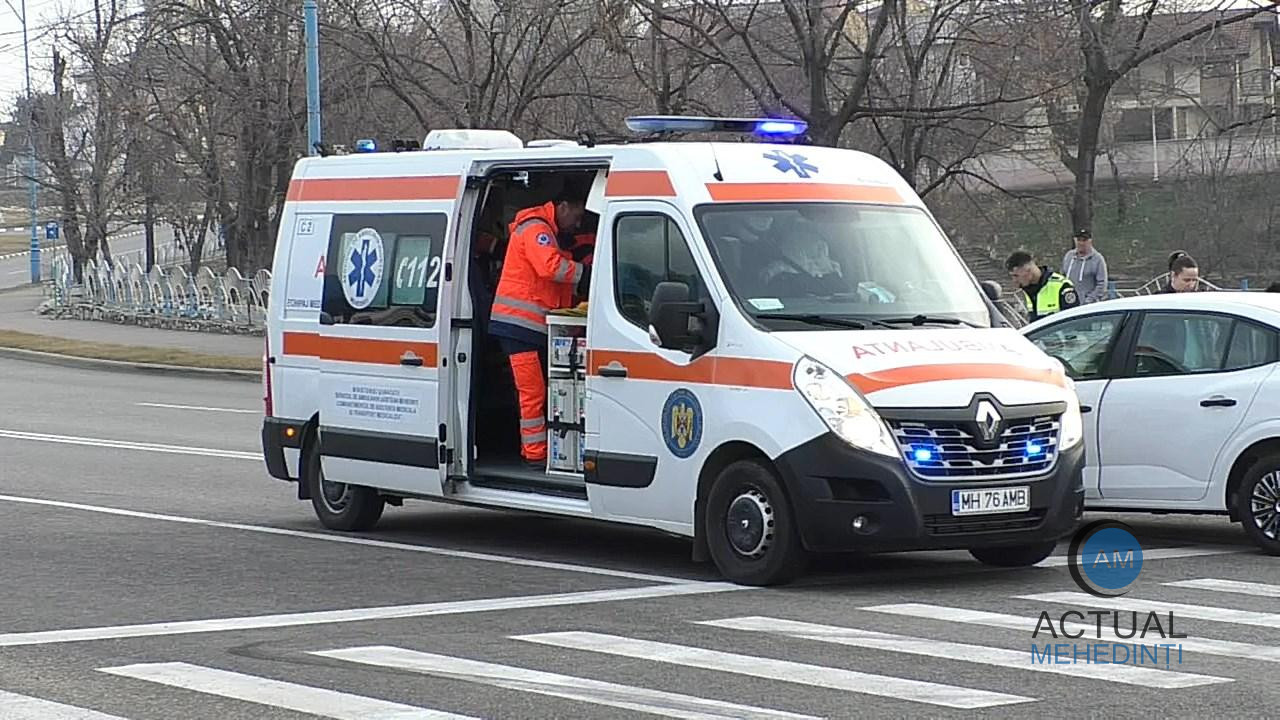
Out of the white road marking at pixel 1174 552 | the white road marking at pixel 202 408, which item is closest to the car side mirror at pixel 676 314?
the white road marking at pixel 1174 552

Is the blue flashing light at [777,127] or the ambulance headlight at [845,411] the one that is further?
the blue flashing light at [777,127]

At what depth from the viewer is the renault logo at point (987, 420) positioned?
9.73 metres

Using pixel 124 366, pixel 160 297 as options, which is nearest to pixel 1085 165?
pixel 124 366

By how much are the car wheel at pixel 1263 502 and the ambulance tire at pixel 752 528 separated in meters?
2.74

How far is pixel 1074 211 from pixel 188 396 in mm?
15668

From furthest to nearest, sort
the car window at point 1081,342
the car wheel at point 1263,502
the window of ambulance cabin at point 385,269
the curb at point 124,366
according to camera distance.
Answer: the curb at point 124,366
the window of ambulance cabin at point 385,269
the car window at point 1081,342
the car wheel at point 1263,502

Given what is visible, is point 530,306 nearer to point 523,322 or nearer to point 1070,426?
point 523,322

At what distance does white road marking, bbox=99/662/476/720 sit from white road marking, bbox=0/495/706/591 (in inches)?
122

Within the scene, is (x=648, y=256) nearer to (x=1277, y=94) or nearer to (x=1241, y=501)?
(x=1241, y=501)

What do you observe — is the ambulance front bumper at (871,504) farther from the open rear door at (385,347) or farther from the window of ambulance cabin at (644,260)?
the open rear door at (385,347)

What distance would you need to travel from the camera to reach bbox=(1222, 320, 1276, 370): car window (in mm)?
11258

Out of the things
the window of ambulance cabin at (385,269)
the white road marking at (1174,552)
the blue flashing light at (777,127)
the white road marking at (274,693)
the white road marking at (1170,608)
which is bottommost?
the white road marking at (1174,552)

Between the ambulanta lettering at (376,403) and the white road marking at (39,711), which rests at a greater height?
the ambulanta lettering at (376,403)

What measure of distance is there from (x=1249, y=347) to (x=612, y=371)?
364cm
